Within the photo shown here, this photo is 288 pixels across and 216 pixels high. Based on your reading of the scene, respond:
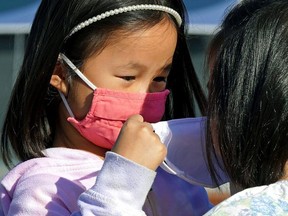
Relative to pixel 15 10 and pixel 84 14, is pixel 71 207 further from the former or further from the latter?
pixel 15 10

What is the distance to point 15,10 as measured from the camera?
125 inches

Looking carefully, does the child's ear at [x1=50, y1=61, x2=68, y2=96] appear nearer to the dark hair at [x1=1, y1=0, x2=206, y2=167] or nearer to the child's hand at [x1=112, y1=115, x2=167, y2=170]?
the dark hair at [x1=1, y1=0, x2=206, y2=167]

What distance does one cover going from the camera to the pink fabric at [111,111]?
5.64 ft

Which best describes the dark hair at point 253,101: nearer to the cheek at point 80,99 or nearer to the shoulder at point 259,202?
the shoulder at point 259,202

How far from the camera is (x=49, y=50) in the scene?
176 cm

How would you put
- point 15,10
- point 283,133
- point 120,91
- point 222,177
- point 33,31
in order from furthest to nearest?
1. point 15,10
2. point 33,31
3. point 120,91
4. point 222,177
5. point 283,133

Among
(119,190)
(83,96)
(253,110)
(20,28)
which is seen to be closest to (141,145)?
(119,190)

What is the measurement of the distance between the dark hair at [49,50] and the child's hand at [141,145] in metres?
0.33

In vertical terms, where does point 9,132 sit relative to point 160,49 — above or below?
below

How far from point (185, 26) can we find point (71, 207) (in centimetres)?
57

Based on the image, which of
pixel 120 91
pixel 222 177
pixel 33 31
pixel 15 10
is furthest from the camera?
pixel 15 10

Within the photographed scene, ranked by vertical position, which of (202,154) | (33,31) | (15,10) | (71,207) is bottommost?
(15,10)

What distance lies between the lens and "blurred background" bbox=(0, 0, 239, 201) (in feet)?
9.66

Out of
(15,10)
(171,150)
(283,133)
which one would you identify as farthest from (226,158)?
(15,10)
